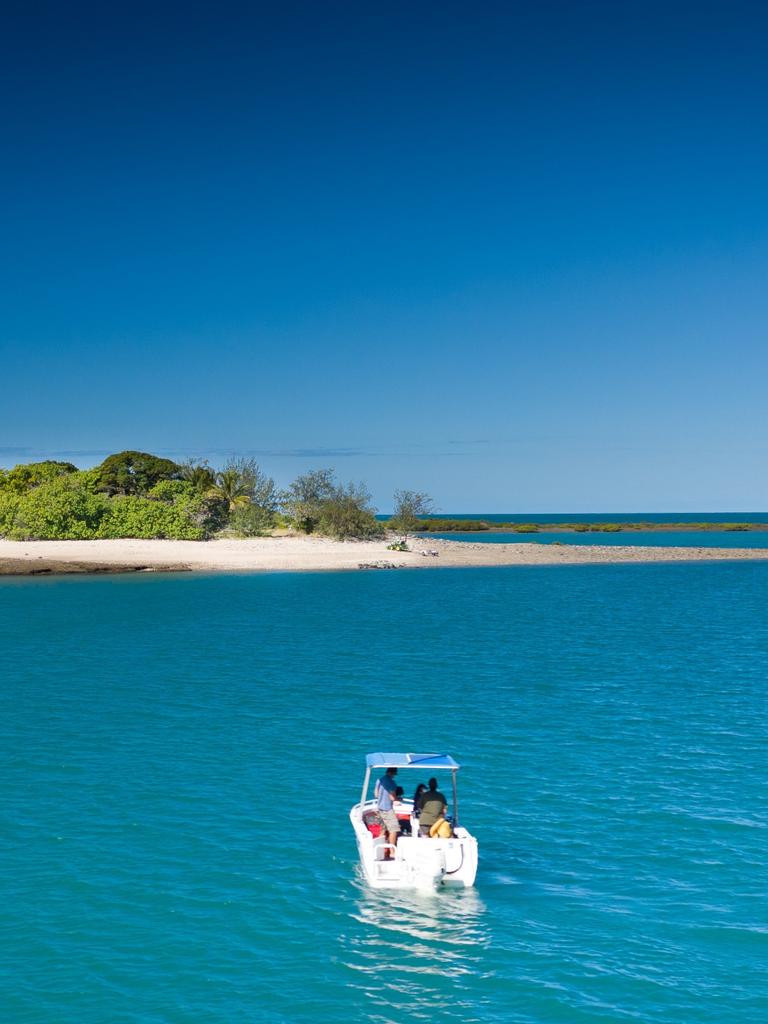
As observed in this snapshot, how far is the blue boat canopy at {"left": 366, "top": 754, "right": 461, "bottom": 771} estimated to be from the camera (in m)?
18.9

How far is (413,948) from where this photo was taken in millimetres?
15188

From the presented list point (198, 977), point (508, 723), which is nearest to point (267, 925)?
point (198, 977)

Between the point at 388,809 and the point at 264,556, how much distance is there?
85.2m

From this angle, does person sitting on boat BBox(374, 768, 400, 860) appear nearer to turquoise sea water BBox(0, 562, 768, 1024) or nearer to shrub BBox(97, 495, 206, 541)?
turquoise sea water BBox(0, 562, 768, 1024)

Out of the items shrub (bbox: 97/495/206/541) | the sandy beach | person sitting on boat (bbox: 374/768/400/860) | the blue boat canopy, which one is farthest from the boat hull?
shrub (bbox: 97/495/206/541)

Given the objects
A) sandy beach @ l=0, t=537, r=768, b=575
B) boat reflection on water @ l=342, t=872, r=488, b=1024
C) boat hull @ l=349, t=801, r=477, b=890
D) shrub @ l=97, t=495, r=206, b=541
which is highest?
shrub @ l=97, t=495, r=206, b=541

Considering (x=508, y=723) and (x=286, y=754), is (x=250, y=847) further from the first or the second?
(x=508, y=723)

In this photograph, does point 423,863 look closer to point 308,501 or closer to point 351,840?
point 351,840

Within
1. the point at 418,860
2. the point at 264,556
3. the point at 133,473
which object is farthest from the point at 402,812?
the point at 133,473

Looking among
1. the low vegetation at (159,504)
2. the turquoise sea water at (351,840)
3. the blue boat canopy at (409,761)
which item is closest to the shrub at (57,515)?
the low vegetation at (159,504)

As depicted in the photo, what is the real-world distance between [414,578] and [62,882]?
7795 centimetres

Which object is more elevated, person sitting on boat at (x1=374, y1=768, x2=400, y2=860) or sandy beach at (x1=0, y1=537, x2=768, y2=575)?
sandy beach at (x1=0, y1=537, x2=768, y2=575)

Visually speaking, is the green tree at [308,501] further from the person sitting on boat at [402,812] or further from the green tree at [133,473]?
the person sitting on boat at [402,812]

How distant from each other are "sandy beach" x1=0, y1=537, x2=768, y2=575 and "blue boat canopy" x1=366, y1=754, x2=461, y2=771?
75.9 m
